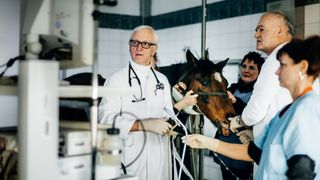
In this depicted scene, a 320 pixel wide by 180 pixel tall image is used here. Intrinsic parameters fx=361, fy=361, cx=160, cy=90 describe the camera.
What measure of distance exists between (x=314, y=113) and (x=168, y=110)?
1.24 metres

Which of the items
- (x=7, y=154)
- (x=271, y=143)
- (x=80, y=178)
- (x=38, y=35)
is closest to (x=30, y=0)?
(x=38, y=35)

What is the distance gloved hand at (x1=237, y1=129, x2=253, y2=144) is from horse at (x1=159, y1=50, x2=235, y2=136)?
15cm

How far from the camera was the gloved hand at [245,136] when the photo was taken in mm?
2524

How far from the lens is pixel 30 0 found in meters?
1.76

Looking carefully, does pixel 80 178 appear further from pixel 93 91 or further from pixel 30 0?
pixel 30 0

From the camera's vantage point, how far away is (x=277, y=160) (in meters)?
1.92

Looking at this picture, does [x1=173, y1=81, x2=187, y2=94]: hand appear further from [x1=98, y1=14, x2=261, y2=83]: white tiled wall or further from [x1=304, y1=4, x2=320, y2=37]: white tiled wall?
[x1=304, y1=4, x2=320, y2=37]: white tiled wall

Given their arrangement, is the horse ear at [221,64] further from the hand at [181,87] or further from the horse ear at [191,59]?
the hand at [181,87]

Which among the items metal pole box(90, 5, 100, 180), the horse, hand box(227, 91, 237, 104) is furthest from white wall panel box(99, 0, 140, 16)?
metal pole box(90, 5, 100, 180)

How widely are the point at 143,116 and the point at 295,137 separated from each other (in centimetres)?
125

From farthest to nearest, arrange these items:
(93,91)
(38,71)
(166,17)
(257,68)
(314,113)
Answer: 1. (166,17)
2. (257,68)
3. (314,113)
4. (93,91)
5. (38,71)

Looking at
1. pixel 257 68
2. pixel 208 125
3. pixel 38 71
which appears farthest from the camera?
pixel 208 125

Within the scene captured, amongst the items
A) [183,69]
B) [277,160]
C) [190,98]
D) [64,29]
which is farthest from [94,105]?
[183,69]

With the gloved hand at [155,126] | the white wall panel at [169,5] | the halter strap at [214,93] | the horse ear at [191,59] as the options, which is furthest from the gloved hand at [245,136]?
the white wall panel at [169,5]
